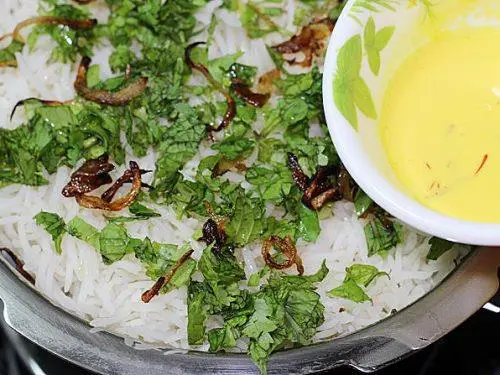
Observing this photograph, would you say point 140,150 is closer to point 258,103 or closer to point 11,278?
point 258,103

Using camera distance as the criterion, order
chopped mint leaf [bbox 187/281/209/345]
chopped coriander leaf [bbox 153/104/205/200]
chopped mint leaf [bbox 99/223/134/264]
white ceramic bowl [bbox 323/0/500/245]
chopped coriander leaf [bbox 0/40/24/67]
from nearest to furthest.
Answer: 1. white ceramic bowl [bbox 323/0/500/245]
2. chopped mint leaf [bbox 187/281/209/345]
3. chopped mint leaf [bbox 99/223/134/264]
4. chopped coriander leaf [bbox 153/104/205/200]
5. chopped coriander leaf [bbox 0/40/24/67]

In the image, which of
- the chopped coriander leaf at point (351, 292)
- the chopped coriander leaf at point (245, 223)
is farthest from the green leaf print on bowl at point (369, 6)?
the chopped coriander leaf at point (351, 292)

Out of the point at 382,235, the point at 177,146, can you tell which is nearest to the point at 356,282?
the point at 382,235

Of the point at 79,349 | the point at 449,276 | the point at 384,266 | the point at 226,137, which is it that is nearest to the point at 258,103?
the point at 226,137

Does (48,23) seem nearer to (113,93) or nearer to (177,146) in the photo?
(113,93)

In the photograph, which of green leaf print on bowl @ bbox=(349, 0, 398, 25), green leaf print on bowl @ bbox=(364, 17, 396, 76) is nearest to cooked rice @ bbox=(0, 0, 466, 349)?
green leaf print on bowl @ bbox=(364, 17, 396, 76)

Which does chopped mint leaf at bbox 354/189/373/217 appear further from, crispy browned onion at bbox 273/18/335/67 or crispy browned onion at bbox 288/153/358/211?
crispy browned onion at bbox 273/18/335/67

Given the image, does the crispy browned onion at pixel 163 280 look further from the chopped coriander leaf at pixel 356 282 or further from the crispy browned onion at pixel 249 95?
the crispy browned onion at pixel 249 95
